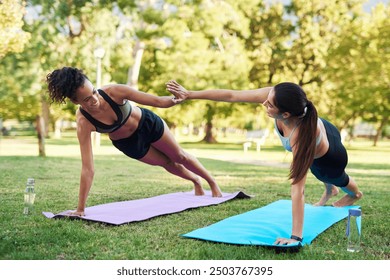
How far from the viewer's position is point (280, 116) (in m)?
3.69

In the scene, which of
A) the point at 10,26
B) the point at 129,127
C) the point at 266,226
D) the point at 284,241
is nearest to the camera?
the point at 284,241

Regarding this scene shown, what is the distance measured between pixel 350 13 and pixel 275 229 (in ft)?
90.9

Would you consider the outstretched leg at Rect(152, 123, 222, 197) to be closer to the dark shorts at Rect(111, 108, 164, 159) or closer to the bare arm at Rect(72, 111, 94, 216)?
the dark shorts at Rect(111, 108, 164, 159)

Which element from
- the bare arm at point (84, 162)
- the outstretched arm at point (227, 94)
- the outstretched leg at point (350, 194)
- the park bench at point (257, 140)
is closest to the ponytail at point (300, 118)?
the outstretched arm at point (227, 94)

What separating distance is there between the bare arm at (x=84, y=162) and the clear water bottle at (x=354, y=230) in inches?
90.2

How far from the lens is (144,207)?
5.12 m

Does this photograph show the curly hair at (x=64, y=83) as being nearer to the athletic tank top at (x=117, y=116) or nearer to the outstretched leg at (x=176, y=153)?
the athletic tank top at (x=117, y=116)

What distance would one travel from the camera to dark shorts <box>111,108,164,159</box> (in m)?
4.95

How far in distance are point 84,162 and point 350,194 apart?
2876 mm

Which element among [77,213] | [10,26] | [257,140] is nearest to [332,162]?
[77,213]

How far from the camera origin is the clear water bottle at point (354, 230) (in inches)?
140

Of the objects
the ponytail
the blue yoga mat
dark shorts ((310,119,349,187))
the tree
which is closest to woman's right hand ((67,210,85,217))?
the blue yoga mat

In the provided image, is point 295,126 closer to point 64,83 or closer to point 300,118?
point 300,118
